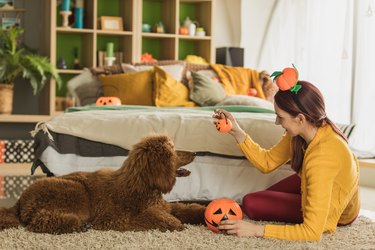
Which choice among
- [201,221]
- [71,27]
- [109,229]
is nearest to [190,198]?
[201,221]

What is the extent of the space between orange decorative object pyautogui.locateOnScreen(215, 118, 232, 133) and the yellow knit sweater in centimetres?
37

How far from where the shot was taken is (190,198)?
2.96m

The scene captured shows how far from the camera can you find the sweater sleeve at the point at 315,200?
2.22m

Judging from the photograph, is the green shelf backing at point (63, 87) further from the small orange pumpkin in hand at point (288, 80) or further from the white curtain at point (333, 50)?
the small orange pumpkin in hand at point (288, 80)

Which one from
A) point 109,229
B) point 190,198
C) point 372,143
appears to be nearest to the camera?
point 109,229

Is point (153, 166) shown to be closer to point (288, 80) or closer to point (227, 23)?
point (288, 80)

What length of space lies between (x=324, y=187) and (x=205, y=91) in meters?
2.36

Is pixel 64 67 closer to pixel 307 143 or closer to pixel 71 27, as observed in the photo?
pixel 71 27

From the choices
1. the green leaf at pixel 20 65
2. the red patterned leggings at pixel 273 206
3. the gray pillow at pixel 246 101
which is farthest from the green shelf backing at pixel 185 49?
the red patterned leggings at pixel 273 206

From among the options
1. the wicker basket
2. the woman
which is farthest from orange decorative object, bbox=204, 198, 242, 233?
the wicker basket

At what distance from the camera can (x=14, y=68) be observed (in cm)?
554

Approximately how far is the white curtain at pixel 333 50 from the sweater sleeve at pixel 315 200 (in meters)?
2.89

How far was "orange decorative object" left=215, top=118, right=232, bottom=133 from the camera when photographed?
259 centimetres

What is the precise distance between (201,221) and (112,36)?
388cm
